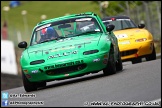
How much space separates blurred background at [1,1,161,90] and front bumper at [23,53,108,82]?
12.9 m

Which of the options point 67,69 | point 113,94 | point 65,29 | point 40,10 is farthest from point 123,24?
point 40,10

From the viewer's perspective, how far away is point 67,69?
1208 cm

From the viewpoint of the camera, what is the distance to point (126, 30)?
1844 centimetres

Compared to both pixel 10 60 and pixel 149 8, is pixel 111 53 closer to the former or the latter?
pixel 10 60

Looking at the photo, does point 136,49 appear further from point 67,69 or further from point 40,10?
point 40,10

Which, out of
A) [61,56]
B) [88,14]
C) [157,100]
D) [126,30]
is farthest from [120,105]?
[126,30]

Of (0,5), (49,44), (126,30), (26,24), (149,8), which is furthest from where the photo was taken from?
(0,5)

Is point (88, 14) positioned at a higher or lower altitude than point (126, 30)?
higher

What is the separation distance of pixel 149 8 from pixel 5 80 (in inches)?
334

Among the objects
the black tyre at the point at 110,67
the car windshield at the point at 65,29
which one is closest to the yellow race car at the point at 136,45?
the car windshield at the point at 65,29

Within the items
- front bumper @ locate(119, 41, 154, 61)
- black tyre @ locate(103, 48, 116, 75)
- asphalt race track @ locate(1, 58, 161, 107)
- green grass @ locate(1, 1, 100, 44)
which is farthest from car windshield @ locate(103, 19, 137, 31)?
green grass @ locate(1, 1, 100, 44)

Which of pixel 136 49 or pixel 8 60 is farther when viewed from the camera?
pixel 8 60

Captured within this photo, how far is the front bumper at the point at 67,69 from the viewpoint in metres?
12.0

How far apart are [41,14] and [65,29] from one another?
95472mm
